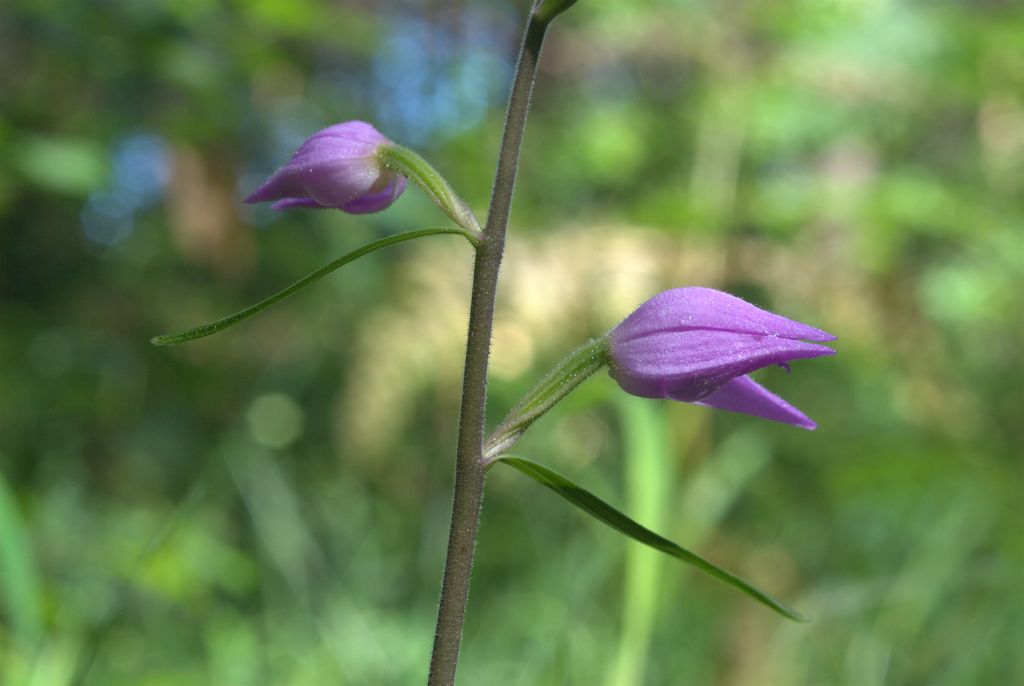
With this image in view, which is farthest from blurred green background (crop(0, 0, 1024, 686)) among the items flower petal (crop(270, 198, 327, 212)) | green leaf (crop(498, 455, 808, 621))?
green leaf (crop(498, 455, 808, 621))

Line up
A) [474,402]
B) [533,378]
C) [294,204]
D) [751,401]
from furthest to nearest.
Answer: [533,378], [294,204], [751,401], [474,402]

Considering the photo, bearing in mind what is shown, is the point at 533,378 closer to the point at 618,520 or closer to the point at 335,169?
the point at 335,169

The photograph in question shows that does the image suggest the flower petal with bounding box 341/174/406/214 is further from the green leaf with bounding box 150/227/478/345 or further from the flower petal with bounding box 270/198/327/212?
the green leaf with bounding box 150/227/478/345

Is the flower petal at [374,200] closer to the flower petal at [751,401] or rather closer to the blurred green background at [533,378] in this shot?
the flower petal at [751,401]

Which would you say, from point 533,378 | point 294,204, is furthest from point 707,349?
point 533,378

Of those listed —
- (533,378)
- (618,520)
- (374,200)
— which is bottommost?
(533,378)

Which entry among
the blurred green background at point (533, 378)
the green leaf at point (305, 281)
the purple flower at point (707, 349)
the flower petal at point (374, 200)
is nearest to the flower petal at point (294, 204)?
the flower petal at point (374, 200)
